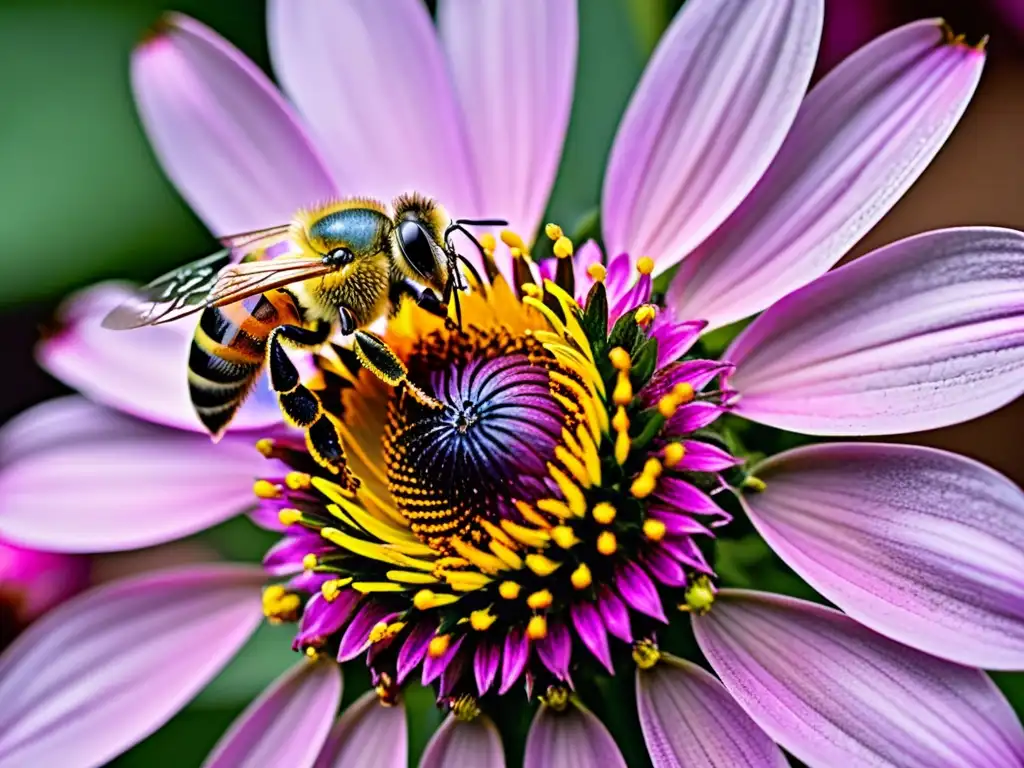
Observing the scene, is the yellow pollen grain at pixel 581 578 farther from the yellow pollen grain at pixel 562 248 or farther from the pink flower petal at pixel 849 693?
the yellow pollen grain at pixel 562 248

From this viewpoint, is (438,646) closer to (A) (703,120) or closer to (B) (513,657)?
(B) (513,657)

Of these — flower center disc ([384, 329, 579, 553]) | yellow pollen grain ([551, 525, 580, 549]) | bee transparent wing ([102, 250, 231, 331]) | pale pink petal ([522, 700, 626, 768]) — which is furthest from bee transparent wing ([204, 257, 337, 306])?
pale pink petal ([522, 700, 626, 768])

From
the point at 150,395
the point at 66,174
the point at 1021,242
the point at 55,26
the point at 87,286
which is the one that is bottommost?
the point at 1021,242

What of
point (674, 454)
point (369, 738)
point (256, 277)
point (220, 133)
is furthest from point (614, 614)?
point (220, 133)

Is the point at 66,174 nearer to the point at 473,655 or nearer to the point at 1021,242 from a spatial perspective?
the point at 473,655

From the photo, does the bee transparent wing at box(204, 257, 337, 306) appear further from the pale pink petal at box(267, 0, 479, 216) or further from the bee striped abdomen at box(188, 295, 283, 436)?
the pale pink petal at box(267, 0, 479, 216)

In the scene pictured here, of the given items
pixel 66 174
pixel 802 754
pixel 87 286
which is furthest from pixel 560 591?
pixel 66 174

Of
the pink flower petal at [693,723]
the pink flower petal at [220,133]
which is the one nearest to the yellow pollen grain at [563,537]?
the pink flower petal at [693,723]
